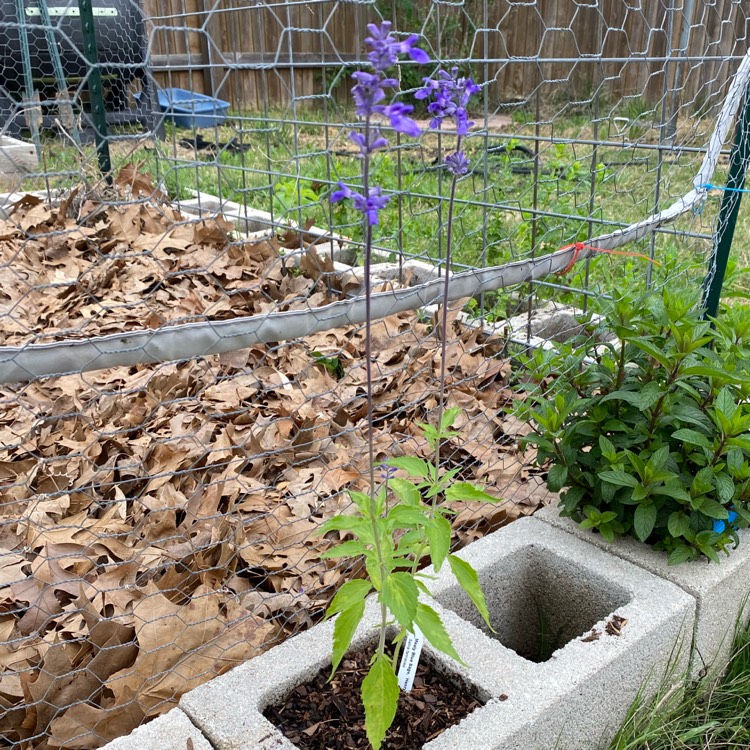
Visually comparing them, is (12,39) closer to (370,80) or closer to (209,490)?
(209,490)

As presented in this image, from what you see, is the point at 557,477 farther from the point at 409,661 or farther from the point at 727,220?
the point at 727,220

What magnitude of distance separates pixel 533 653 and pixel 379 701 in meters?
0.75

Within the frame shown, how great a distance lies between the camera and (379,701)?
39.8 inches

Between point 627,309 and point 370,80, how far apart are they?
A: 3.15 ft

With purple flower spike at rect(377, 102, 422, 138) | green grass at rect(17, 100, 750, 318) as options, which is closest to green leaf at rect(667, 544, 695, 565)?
green grass at rect(17, 100, 750, 318)

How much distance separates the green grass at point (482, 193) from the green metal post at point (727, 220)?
0.26 feet

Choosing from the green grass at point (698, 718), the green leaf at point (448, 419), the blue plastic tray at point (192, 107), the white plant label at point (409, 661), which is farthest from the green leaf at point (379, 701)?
the blue plastic tray at point (192, 107)

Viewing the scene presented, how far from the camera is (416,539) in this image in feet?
3.66

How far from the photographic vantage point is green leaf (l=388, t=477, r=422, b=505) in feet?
3.74

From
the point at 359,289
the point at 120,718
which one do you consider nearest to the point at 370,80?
the point at 120,718

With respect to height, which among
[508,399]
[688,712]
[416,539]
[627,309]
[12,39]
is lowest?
[688,712]

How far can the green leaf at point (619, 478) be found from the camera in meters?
1.48

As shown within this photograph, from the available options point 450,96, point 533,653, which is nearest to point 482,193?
point 533,653

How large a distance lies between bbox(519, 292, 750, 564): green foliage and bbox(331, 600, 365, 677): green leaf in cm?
67
